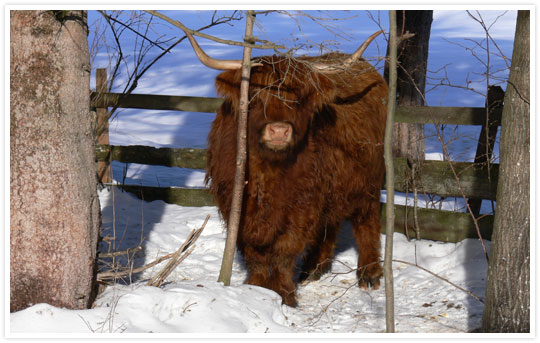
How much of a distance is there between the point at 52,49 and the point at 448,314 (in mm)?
3537

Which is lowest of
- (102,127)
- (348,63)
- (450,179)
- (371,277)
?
(371,277)

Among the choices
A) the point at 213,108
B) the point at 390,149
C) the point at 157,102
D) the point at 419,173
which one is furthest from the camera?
the point at 157,102

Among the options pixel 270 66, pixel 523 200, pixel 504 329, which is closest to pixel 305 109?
pixel 270 66

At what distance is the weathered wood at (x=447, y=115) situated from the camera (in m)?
6.41

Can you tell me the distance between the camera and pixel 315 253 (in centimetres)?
628

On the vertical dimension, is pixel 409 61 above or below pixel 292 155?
above

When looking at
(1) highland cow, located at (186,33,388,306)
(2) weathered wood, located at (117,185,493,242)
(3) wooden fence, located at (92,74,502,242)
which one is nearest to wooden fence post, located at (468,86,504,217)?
(3) wooden fence, located at (92,74,502,242)

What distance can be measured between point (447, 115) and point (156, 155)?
12.1ft

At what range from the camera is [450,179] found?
22.0 feet

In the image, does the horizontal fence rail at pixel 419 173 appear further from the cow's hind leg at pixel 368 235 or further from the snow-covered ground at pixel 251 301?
the cow's hind leg at pixel 368 235

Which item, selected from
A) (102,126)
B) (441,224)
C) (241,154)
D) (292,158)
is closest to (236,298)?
(241,154)

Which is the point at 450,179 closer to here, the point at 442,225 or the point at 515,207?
the point at 442,225

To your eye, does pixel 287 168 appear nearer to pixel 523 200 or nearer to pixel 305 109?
pixel 305 109

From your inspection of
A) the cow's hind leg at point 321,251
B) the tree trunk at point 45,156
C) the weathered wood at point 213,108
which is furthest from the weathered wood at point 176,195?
the tree trunk at point 45,156
